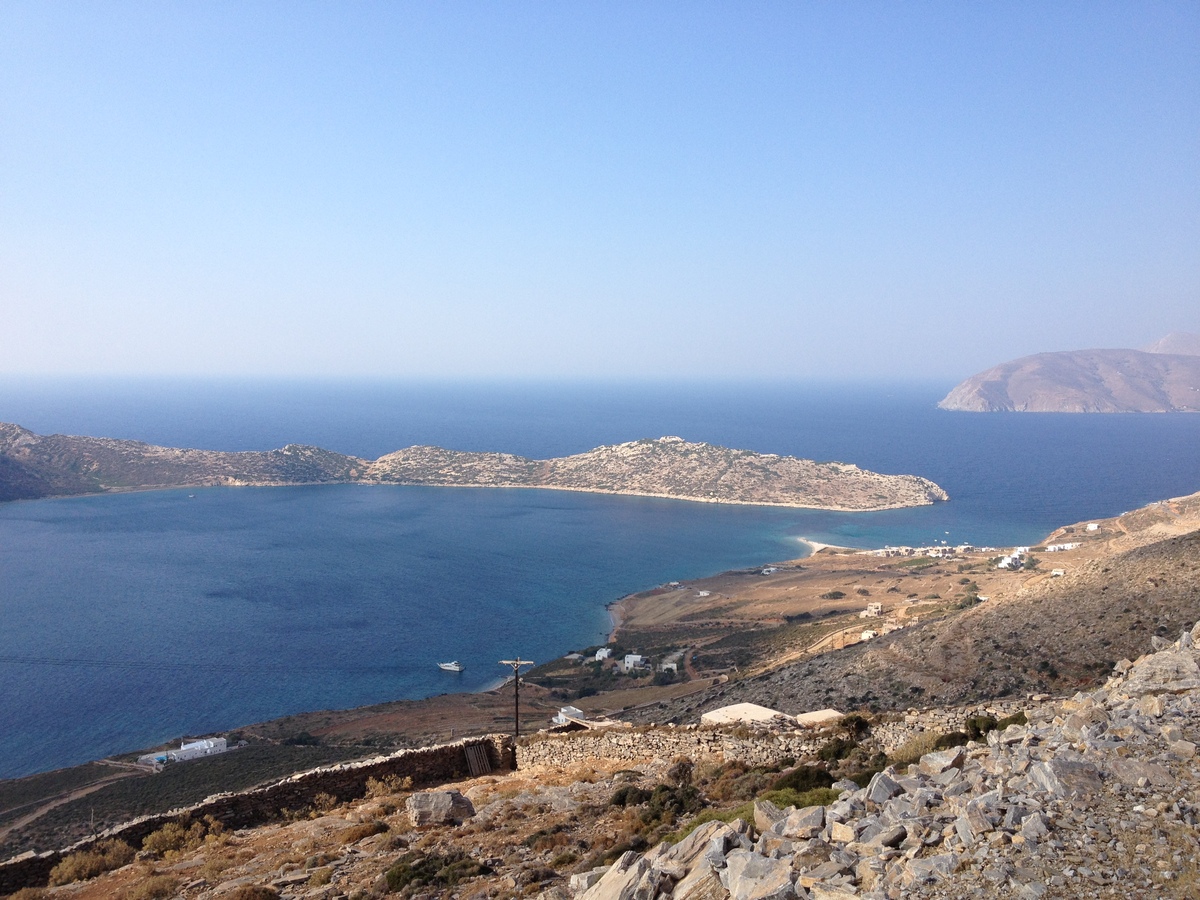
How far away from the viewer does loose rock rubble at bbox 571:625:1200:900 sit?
16.6 feet

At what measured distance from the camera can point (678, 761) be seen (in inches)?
505

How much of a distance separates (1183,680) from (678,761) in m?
7.23

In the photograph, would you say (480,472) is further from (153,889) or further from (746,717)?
(153,889)

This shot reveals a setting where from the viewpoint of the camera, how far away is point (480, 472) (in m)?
120

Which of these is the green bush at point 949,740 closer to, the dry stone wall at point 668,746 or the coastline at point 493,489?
the dry stone wall at point 668,746

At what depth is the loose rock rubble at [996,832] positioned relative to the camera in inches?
199

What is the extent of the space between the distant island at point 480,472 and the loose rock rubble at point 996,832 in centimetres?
9651

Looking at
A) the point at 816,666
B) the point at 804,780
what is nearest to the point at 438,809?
the point at 804,780

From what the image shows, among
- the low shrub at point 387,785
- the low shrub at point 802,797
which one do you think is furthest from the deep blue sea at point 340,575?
the low shrub at point 802,797

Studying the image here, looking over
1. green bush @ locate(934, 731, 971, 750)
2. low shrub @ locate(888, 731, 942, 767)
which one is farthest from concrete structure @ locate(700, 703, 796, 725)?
green bush @ locate(934, 731, 971, 750)

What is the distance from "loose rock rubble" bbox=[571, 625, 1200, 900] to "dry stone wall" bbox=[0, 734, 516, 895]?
25.8 feet

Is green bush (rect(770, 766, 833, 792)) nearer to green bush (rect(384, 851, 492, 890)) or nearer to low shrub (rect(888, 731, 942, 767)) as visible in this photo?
low shrub (rect(888, 731, 942, 767))

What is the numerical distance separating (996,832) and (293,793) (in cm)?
1208

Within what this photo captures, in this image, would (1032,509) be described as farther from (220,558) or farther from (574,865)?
(574,865)
